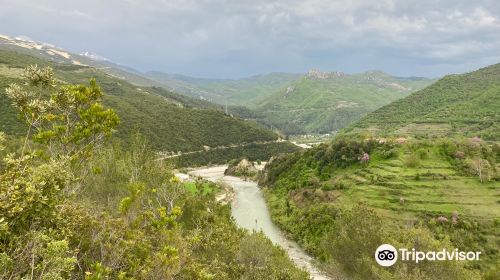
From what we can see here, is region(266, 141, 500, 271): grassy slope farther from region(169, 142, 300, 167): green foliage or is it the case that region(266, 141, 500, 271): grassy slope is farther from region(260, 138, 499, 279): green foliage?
region(169, 142, 300, 167): green foliage

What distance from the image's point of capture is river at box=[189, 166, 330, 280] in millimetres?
63031

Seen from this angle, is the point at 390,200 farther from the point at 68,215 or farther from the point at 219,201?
the point at 68,215

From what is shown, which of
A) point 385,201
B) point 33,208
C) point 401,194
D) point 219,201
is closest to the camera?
point 33,208

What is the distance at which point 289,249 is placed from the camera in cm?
6888

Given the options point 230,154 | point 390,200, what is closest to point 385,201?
point 390,200

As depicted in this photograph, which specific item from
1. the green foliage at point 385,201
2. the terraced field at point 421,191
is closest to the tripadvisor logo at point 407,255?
the green foliage at point 385,201

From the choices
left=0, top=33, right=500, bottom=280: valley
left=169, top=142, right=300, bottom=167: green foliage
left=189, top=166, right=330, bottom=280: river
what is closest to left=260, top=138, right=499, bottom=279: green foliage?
left=0, top=33, right=500, bottom=280: valley

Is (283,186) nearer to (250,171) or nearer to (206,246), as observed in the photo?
(250,171)

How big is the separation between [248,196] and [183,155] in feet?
182

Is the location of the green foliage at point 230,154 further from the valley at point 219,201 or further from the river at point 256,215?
the river at point 256,215

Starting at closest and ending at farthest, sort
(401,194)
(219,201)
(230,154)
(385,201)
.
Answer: (385,201) < (401,194) < (219,201) < (230,154)

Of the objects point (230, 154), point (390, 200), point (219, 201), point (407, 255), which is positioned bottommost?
point (230, 154)

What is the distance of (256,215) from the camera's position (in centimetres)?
9188

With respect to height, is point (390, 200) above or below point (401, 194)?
below
